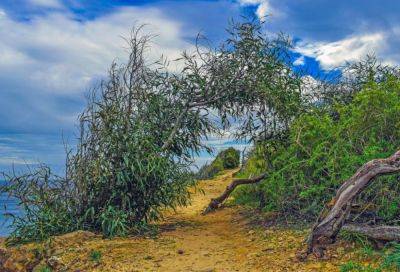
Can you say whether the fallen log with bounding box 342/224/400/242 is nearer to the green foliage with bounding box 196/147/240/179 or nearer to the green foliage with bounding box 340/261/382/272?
the green foliage with bounding box 340/261/382/272

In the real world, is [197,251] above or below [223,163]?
below

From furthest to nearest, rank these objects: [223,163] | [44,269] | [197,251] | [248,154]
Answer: [223,163] → [248,154] → [197,251] → [44,269]

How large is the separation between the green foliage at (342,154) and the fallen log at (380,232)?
0.63 meters

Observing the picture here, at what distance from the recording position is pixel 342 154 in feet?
28.2

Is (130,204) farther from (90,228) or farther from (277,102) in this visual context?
(277,102)

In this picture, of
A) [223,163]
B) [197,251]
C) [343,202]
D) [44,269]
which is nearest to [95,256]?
[44,269]

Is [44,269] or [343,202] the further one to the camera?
[44,269]

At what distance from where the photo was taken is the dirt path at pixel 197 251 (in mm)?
7137

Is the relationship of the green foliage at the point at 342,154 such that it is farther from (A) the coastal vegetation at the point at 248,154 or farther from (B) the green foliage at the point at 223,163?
(B) the green foliage at the point at 223,163

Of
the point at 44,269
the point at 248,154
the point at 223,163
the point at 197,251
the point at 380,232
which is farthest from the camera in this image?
the point at 223,163

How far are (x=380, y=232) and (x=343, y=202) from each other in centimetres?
61

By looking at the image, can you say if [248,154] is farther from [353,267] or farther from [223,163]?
[223,163]

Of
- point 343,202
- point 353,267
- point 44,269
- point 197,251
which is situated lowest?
point 353,267

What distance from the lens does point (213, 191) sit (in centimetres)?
1850
